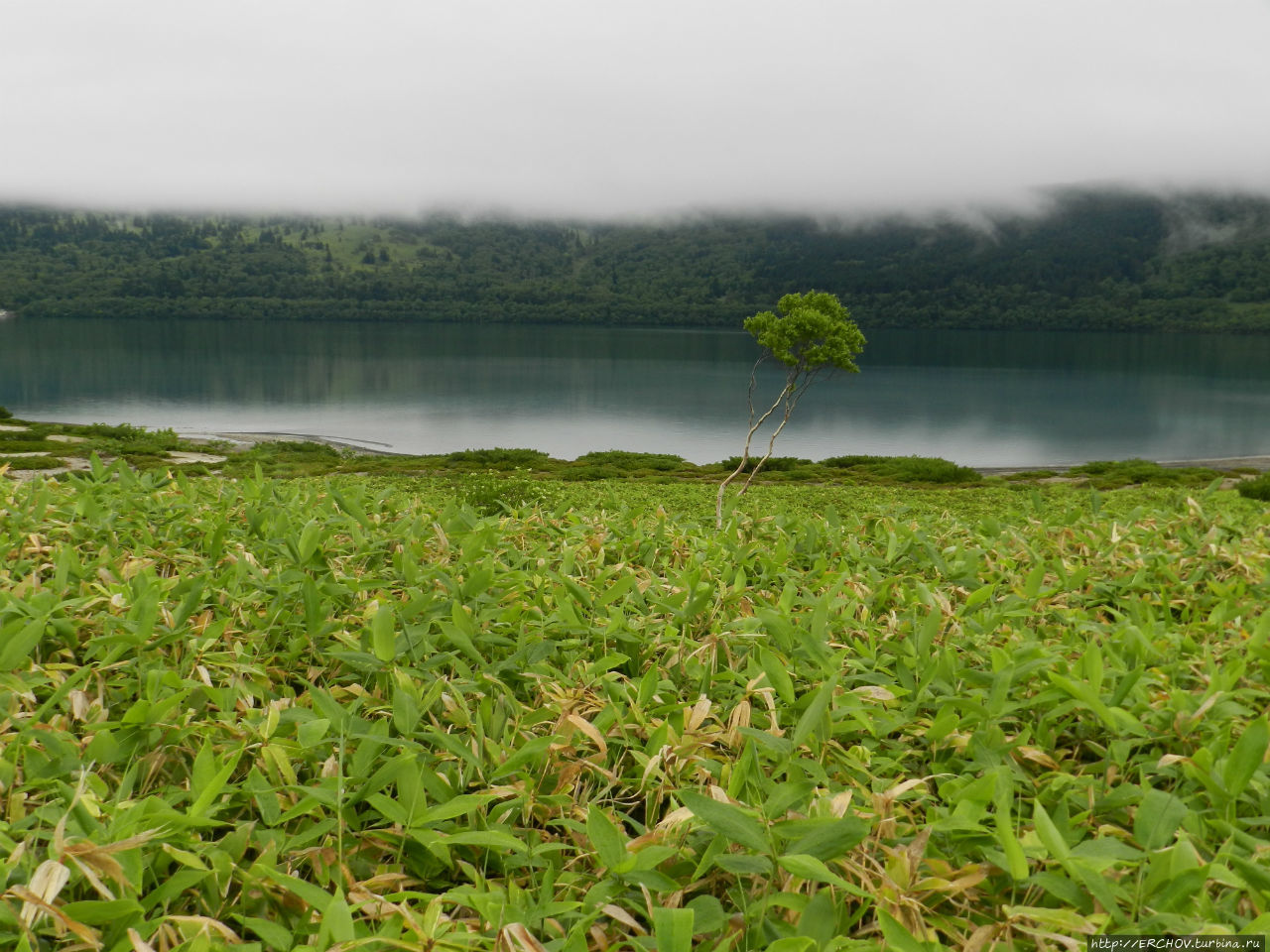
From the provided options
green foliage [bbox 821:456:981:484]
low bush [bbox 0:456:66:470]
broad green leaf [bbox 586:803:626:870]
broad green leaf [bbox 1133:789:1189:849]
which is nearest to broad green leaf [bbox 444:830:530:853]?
broad green leaf [bbox 586:803:626:870]

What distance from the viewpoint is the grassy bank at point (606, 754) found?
147 cm

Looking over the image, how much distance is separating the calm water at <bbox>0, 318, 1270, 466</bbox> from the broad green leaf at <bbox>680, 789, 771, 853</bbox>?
8910 cm

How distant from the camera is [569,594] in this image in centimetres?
291

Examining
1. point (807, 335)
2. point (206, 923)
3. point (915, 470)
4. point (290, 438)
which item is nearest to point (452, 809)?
point (206, 923)

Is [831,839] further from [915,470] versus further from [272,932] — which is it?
[915,470]

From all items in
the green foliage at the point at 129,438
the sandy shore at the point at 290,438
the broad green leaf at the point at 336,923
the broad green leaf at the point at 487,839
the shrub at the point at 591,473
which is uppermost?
the broad green leaf at the point at 487,839

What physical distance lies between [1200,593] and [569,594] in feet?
8.39

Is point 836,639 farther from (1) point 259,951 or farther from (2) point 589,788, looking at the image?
(1) point 259,951

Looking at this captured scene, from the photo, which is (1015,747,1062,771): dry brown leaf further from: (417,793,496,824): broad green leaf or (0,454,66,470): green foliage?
(0,454,66,470): green foliage

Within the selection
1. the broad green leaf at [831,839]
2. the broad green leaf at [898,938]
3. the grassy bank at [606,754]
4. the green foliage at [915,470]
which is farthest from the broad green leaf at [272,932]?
the green foliage at [915,470]

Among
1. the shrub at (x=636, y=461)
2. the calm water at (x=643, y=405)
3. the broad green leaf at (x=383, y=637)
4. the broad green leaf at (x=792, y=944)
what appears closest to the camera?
the broad green leaf at (x=792, y=944)

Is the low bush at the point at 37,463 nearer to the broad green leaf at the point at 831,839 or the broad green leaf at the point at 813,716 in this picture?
the broad green leaf at the point at 813,716

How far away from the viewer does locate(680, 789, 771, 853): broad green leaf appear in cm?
144

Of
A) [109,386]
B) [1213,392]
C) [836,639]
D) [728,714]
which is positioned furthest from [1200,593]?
[1213,392]
